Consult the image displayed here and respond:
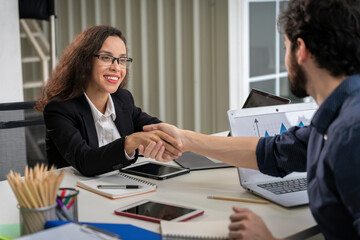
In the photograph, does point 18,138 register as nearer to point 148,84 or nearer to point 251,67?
point 148,84

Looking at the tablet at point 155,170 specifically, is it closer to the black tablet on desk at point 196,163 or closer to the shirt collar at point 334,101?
the black tablet on desk at point 196,163

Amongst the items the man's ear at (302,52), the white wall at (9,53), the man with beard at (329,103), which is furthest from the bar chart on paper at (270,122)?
the white wall at (9,53)

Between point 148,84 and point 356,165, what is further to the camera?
point 148,84

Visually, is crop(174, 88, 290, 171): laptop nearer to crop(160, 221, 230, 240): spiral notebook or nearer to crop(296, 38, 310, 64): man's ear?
crop(160, 221, 230, 240): spiral notebook

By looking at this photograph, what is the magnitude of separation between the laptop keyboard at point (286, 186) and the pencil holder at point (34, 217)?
2.65 feet

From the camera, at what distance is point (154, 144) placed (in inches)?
79.0

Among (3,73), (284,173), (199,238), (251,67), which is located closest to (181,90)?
(251,67)

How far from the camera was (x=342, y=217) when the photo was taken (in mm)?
1221

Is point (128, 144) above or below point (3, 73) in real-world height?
below

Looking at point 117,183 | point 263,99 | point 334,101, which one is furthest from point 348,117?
point 263,99

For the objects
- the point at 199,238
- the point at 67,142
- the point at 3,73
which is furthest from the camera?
the point at 3,73

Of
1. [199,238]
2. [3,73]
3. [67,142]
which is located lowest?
[199,238]

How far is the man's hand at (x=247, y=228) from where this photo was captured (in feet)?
4.13

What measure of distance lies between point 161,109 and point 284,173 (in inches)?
108
